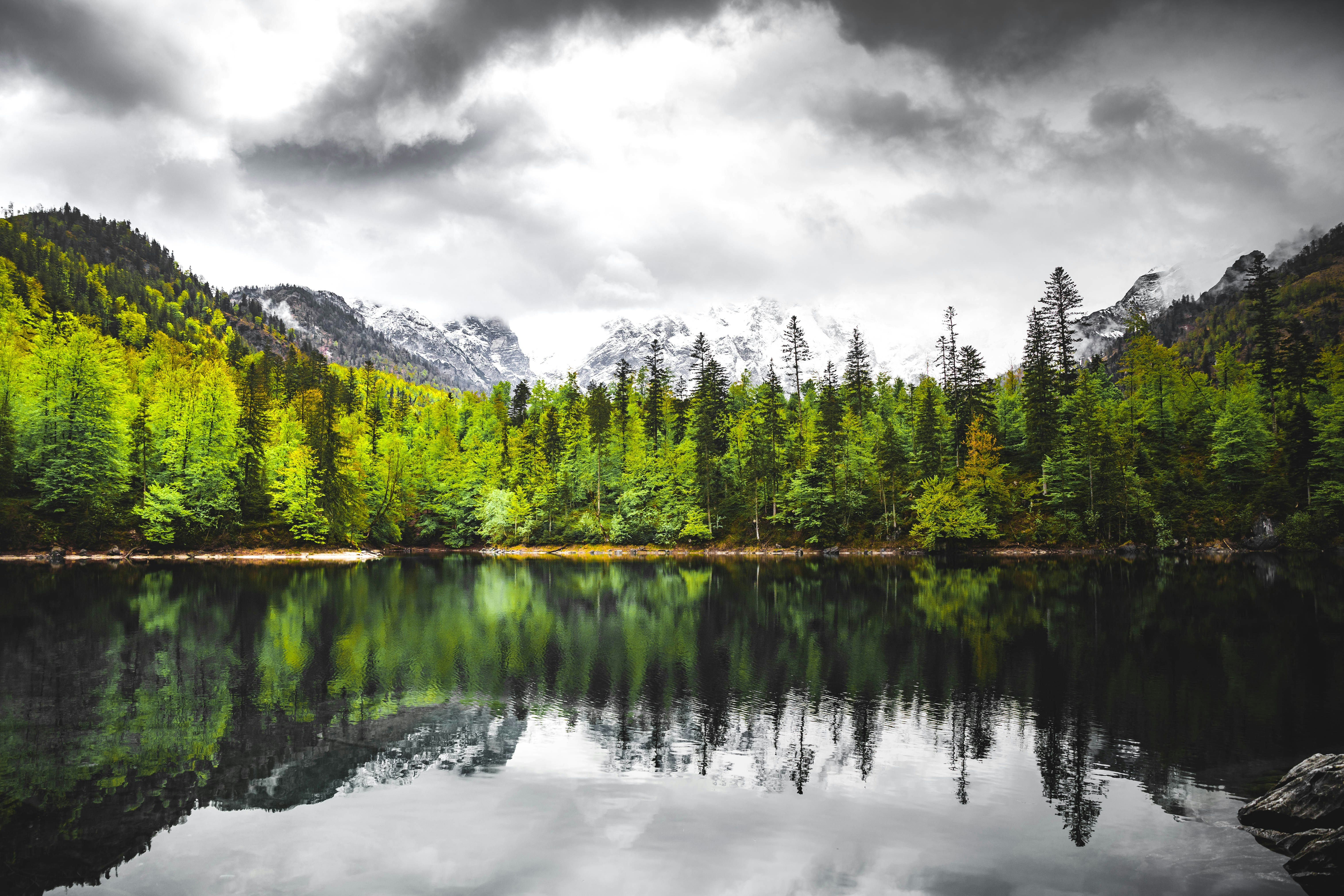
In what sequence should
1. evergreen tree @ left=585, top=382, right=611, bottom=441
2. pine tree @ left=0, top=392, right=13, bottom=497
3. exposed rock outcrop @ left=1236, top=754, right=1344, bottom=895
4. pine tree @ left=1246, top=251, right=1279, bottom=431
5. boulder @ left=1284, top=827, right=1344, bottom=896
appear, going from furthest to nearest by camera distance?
evergreen tree @ left=585, top=382, right=611, bottom=441
pine tree @ left=1246, top=251, right=1279, bottom=431
pine tree @ left=0, top=392, right=13, bottom=497
exposed rock outcrop @ left=1236, top=754, right=1344, bottom=895
boulder @ left=1284, top=827, right=1344, bottom=896

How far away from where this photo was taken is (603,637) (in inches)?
1109

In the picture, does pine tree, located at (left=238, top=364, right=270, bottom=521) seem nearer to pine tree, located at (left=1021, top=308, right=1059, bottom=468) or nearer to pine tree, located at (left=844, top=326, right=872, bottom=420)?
pine tree, located at (left=844, top=326, right=872, bottom=420)

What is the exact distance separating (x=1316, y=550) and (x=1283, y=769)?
63.3m

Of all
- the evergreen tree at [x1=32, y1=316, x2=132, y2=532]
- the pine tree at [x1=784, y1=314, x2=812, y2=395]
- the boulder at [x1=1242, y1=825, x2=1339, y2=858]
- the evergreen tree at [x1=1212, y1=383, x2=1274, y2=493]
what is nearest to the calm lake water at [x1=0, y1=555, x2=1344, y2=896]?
the boulder at [x1=1242, y1=825, x2=1339, y2=858]

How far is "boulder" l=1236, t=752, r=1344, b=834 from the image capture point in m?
10.2

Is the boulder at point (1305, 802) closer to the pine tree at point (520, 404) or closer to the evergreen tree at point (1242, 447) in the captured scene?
the evergreen tree at point (1242, 447)

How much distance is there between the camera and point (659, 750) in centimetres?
1518

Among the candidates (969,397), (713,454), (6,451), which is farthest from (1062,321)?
(6,451)

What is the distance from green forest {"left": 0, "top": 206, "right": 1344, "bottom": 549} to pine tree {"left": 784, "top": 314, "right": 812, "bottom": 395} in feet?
2.01

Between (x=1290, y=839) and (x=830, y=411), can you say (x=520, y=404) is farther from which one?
(x=1290, y=839)

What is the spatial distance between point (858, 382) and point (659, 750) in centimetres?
8915

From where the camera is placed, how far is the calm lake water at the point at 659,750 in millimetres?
10242

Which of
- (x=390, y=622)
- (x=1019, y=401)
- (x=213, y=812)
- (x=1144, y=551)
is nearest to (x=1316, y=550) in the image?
(x=1144, y=551)

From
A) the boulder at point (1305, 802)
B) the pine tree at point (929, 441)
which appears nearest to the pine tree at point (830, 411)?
Answer: the pine tree at point (929, 441)
